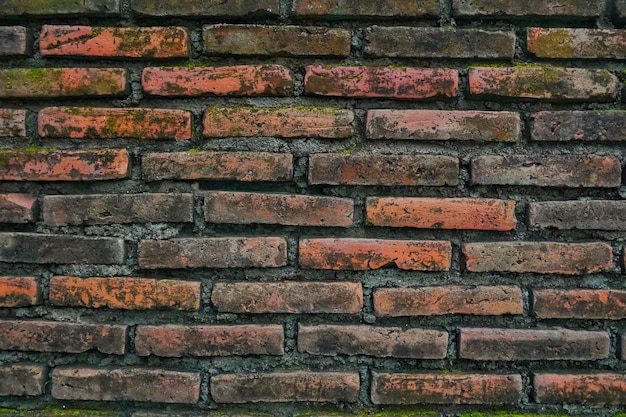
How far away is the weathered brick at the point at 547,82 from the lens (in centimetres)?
132

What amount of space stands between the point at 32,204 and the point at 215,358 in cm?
64

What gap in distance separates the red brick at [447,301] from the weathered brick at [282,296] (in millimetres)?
115

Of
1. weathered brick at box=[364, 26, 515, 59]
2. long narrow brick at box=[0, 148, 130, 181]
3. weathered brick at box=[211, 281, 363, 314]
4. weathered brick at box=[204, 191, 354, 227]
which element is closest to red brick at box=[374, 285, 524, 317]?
weathered brick at box=[211, 281, 363, 314]

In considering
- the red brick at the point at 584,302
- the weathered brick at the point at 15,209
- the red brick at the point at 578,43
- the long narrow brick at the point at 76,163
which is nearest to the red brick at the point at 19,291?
the weathered brick at the point at 15,209

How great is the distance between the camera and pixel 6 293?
1311 mm

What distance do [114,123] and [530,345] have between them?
1.26 meters

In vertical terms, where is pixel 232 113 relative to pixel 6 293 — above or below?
above

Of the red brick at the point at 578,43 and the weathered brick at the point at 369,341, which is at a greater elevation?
the red brick at the point at 578,43

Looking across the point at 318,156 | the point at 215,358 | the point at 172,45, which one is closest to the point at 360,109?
the point at 318,156

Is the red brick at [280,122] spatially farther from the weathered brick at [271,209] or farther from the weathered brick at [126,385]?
the weathered brick at [126,385]

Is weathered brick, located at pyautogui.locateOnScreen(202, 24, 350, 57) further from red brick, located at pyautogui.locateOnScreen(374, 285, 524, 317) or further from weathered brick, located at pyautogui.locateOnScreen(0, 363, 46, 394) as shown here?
weathered brick, located at pyautogui.locateOnScreen(0, 363, 46, 394)

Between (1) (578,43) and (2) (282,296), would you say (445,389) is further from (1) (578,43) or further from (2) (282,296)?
(1) (578,43)

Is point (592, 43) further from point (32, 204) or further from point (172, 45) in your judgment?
point (32, 204)

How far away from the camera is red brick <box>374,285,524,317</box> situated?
1312 millimetres
